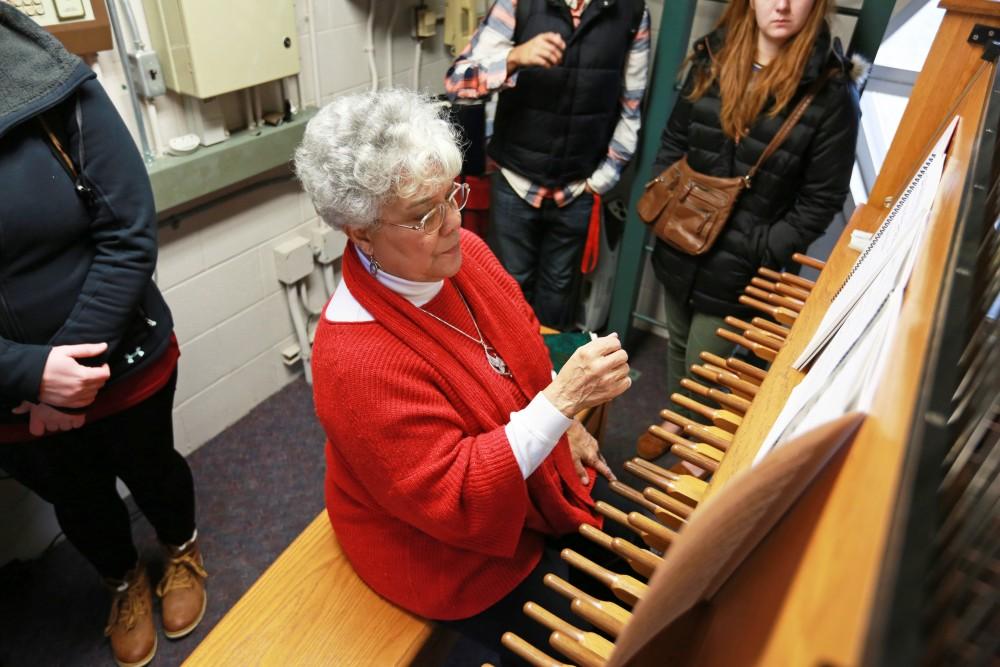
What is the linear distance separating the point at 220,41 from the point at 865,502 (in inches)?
77.1

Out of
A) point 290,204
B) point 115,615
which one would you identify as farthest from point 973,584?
point 290,204

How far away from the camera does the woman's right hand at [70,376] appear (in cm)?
123

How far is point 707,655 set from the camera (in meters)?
0.65

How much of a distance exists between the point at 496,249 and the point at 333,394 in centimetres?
169

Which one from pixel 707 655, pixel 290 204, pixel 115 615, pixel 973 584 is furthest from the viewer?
pixel 290 204

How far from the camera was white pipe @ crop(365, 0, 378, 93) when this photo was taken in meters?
2.32

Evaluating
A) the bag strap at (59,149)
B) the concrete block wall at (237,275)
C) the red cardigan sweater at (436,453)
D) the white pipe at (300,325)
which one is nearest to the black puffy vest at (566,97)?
the concrete block wall at (237,275)

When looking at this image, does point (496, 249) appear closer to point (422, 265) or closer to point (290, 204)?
point (290, 204)

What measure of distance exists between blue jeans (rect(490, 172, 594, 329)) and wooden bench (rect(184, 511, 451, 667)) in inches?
57.3

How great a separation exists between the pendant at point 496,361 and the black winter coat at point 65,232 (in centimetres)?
73

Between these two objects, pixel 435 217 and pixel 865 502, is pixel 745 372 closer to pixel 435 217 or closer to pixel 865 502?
pixel 435 217

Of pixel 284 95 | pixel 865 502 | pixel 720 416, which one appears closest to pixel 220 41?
pixel 284 95

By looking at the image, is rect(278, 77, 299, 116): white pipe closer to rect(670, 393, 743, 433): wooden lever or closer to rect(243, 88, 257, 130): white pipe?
rect(243, 88, 257, 130): white pipe

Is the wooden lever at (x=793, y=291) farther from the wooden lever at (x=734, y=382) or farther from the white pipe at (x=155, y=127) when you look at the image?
the white pipe at (x=155, y=127)
